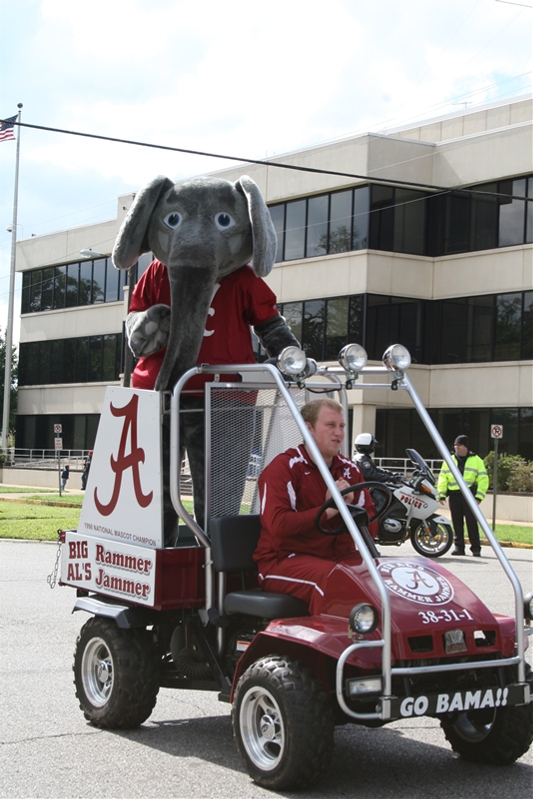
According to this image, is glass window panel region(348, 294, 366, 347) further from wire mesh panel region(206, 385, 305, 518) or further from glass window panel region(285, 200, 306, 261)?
wire mesh panel region(206, 385, 305, 518)

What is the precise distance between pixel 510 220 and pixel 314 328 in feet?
25.3

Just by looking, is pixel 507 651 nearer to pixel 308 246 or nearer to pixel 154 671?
pixel 154 671

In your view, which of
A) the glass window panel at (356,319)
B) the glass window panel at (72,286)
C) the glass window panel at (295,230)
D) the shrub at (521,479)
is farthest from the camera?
the glass window panel at (72,286)

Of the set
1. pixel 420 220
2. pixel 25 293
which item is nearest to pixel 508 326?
pixel 420 220

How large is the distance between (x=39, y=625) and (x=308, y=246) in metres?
28.8

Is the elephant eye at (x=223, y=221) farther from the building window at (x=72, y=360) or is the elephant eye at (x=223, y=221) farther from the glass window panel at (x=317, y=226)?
the building window at (x=72, y=360)

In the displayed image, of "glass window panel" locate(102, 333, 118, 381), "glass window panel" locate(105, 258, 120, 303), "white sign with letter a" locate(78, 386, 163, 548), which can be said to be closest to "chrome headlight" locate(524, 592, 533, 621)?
"white sign with letter a" locate(78, 386, 163, 548)

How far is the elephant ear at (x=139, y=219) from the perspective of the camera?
21.7 ft

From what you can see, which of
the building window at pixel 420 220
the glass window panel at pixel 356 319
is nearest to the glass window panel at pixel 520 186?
the building window at pixel 420 220

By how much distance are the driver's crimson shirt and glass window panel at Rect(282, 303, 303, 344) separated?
104ft

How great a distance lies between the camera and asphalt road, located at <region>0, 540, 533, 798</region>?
4.78m

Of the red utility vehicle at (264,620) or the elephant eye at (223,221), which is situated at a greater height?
the elephant eye at (223,221)

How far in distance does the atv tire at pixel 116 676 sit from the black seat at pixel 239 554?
2.22ft

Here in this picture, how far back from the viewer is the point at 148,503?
5887 mm
